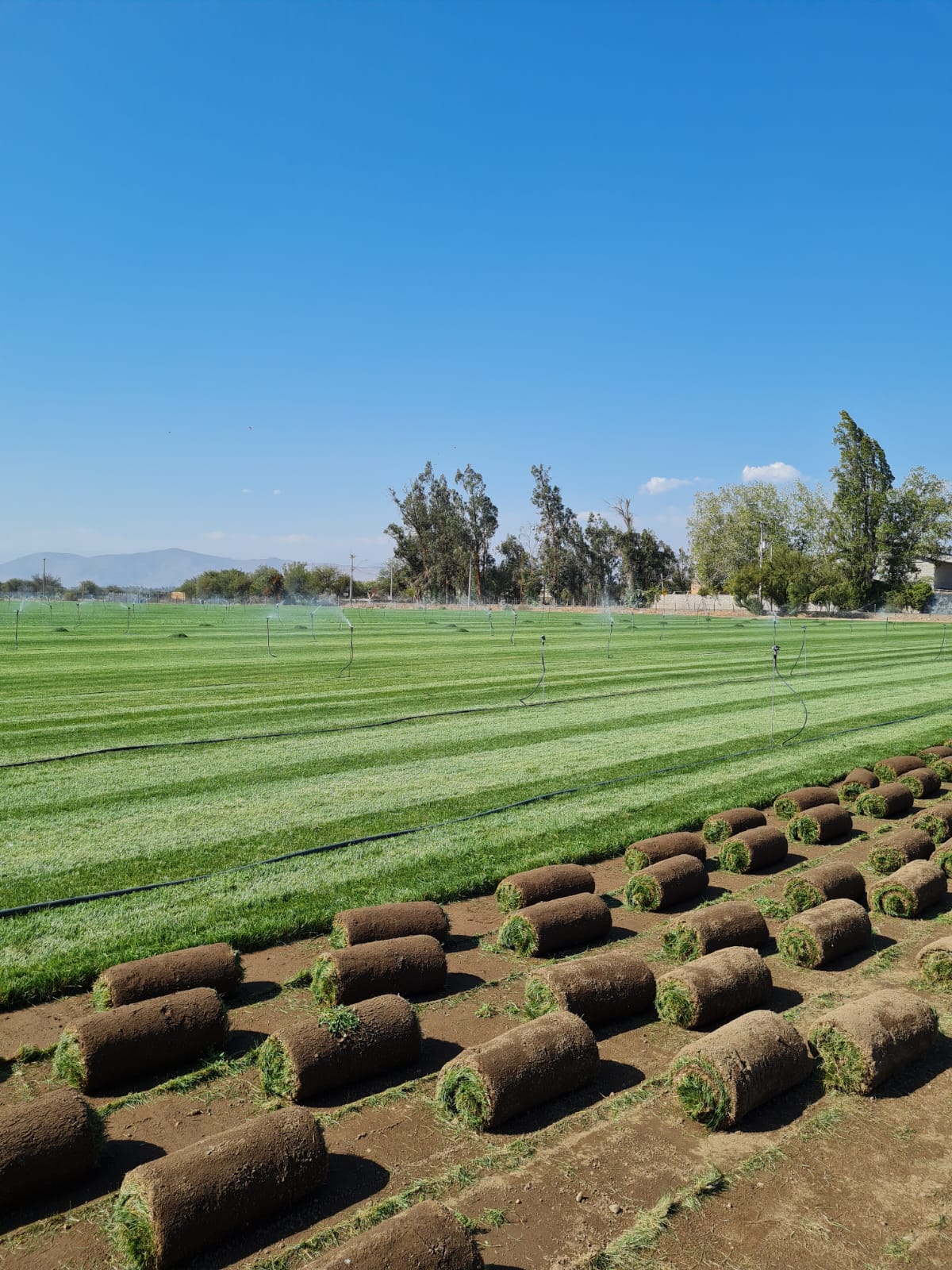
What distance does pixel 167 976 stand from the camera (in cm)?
573

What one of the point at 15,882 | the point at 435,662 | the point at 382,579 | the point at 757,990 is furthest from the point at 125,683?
the point at 382,579

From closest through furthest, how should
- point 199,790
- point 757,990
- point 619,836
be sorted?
point 757,990 < point 619,836 < point 199,790

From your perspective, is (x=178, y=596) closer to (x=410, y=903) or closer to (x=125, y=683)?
(x=125, y=683)

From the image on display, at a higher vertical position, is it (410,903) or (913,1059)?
(410,903)

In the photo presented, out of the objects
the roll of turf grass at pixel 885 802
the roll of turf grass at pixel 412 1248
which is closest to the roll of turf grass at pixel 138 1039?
the roll of turf grass at pixel 412 1248

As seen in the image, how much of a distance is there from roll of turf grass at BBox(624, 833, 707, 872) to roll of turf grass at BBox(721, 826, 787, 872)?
248 millimetres

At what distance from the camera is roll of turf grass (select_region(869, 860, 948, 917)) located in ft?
25.5

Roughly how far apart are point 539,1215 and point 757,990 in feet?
8.34

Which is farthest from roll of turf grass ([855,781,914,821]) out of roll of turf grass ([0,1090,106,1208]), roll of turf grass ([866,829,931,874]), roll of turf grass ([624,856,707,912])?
roll of turf grass ([0,1090,106,1208])

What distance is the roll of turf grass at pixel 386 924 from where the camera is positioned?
6.66 metres

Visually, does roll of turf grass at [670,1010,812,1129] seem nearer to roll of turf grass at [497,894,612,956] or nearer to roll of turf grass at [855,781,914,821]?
roll of turf grass at [497,894,612,956]

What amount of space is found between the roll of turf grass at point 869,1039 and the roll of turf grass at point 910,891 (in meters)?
2.38

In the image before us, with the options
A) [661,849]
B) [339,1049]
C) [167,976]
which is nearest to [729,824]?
[661,849]

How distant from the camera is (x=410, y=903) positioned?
6.95 meters
